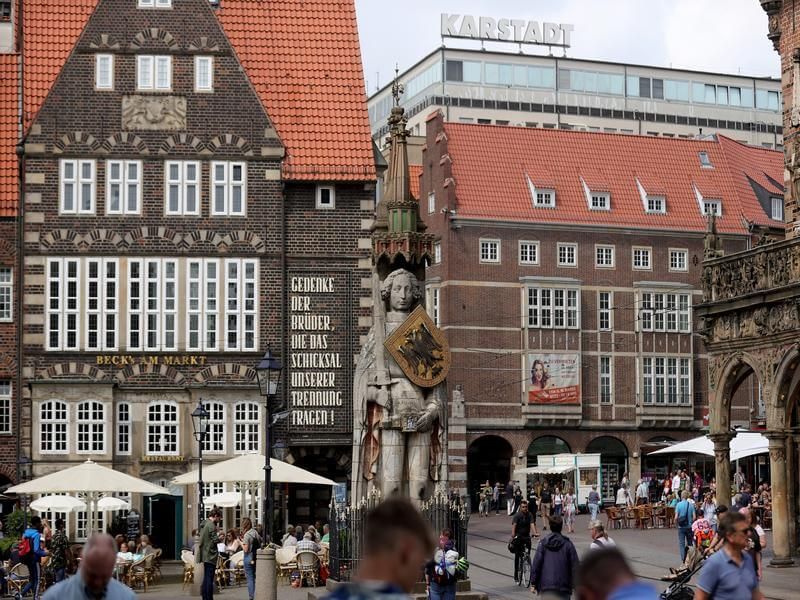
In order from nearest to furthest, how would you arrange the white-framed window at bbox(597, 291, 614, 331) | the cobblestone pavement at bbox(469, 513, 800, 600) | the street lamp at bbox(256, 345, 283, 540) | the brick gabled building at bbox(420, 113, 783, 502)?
the street lamp at bbox(256, 345, 283, 540) → the cobblestone pavement at bbox(469, 513, 800, 600) → the brick gabled building at bbox(420, 113, 783, 502) → the white-framed window at bbox(597, 291, 614, 331)

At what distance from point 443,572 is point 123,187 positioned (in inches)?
1020

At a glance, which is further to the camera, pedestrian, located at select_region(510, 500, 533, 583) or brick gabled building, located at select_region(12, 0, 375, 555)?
brick gabled building, located at select_region(12, 0, 375, 555)

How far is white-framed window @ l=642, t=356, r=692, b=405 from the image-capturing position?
65750mm

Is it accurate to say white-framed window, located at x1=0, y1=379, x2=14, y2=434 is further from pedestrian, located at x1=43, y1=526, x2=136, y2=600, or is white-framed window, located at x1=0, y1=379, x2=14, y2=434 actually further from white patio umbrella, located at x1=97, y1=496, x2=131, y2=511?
pedestrian, located at x1=43, y1=526, x2=136, y2=600

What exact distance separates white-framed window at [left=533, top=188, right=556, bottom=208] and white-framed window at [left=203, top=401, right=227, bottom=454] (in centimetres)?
2498

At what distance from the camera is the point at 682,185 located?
68.8m

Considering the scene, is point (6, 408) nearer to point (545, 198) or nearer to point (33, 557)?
point (33, 557)

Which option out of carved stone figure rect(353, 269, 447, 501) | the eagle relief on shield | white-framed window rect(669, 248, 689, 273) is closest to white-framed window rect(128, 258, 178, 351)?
carved stone figure rect(353, 269, 447, 501)

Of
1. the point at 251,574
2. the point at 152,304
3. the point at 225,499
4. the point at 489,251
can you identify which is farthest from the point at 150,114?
the point at 489,251

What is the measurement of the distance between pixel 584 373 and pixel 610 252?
4.96 metres

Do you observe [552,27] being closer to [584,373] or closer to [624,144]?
[624,144]

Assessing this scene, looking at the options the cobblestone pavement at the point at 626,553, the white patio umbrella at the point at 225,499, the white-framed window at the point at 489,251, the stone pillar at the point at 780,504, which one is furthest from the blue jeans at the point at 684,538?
the white-framed window at the point at 489,251

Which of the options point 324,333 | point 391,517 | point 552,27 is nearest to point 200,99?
point 324,333

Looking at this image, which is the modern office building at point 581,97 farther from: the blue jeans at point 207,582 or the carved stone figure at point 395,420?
the carved stone figure at point 395,420
